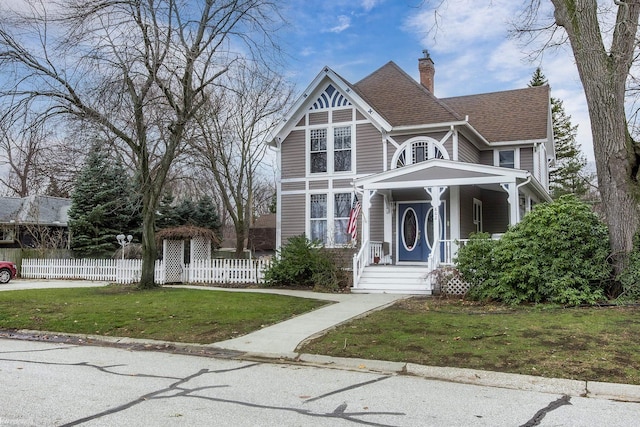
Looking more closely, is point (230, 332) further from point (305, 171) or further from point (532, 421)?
point (305, 171)

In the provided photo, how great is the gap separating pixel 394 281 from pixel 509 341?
8035 mm

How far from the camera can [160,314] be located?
11523 mm

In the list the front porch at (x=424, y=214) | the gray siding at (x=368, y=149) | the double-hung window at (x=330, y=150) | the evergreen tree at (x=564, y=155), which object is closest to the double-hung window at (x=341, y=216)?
the front porch at (x=424, y=214)

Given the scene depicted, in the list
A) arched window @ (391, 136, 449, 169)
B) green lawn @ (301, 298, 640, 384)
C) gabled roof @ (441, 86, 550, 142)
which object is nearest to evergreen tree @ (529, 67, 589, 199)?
gabled roof @ (441, 86, 550, 142)

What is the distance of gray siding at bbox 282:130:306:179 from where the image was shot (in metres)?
21.0

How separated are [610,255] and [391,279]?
20.5 feet

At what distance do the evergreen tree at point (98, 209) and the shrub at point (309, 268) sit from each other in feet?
42.5

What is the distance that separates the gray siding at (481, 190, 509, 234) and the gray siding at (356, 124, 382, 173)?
15.8ft

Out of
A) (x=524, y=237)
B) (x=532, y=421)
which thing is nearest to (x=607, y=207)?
(x=524, y=237)

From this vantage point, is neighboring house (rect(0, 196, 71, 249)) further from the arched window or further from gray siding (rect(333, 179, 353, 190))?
the arched window

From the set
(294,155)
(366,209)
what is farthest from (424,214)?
(294,155)

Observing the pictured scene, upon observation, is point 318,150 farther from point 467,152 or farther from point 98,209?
point 98,209

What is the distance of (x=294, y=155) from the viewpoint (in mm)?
21141

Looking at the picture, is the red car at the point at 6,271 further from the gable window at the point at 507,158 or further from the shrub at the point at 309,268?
the gable window at the point at 507,158
